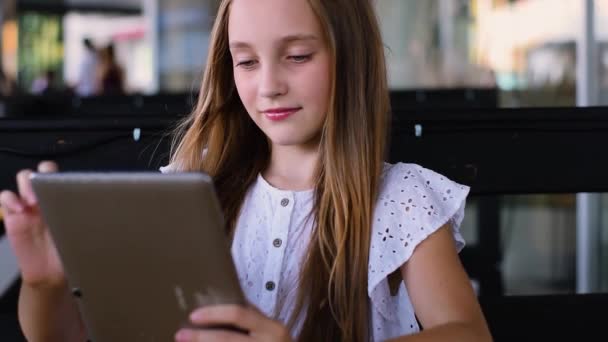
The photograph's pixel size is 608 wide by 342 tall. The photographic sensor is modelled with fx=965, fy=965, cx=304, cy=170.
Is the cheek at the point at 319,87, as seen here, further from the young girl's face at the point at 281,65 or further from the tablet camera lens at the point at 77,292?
the tablet camera lens at the point at 77,292

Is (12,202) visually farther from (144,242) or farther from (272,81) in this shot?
(272,81)

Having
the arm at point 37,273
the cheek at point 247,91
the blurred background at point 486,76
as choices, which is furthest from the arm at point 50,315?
the blurred background at point 486,76

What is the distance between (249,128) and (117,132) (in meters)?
0.39

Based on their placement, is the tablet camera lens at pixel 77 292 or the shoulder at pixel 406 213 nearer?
the tablet camera lens at pixel 77 292

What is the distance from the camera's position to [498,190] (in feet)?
6.30

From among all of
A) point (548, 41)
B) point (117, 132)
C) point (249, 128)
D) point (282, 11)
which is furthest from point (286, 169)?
point (548, 41)

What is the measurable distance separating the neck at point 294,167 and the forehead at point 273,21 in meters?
0.21

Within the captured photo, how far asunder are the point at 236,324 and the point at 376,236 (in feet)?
1.40

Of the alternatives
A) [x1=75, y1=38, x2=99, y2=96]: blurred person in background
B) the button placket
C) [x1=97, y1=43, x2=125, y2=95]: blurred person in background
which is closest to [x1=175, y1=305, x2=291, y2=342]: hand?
the button placket

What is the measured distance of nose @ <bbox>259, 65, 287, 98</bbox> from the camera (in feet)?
4.56

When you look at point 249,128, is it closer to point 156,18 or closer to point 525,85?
point 525,85

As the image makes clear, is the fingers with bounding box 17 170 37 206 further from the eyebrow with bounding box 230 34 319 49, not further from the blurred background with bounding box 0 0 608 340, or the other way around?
the blurred background with bounding box 0 0 608 340

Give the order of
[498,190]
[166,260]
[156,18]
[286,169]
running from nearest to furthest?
[166,260]
[286,169]
[498,190]
[156,18]

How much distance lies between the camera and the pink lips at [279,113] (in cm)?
143
